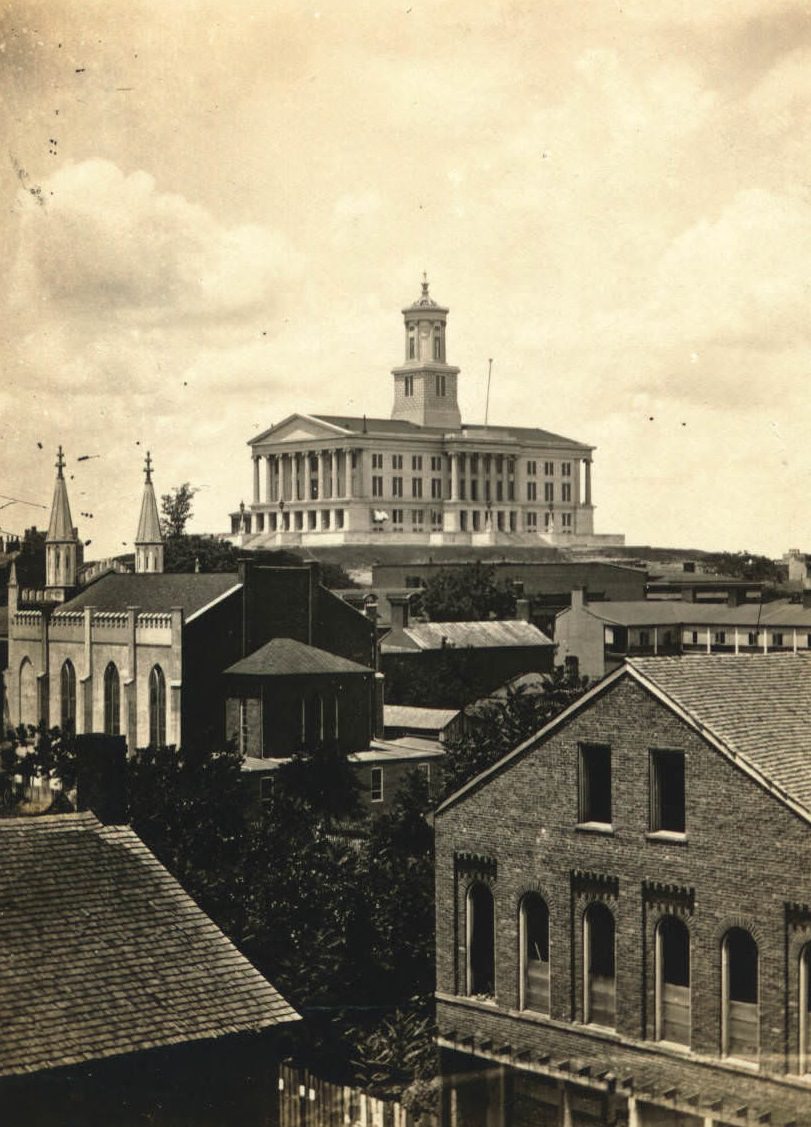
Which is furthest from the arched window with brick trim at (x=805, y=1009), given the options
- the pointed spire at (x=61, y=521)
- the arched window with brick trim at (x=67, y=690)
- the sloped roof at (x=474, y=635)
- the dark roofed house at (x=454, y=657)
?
the sloped roof at (x=474, y=635)

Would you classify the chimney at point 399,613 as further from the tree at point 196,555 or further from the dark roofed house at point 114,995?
the dark roofed house at point 114,995

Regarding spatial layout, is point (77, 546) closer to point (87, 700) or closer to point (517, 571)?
point (87, 700)

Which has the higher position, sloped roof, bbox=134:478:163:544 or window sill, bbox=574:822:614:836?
sloped roof, bbox=134:478:163:544

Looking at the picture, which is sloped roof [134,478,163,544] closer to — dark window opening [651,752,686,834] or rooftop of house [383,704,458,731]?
rooftop of house [383,704,458,731]

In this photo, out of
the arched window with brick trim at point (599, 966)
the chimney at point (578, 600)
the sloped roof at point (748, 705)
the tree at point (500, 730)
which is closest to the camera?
the sloped roof at point (748, 705)

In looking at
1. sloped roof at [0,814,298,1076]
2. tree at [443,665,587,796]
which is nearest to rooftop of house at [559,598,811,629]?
tree at [443,665,587,796]

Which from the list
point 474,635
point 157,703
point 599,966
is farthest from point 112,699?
point 599,966

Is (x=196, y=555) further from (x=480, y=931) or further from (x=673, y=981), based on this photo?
(x=673, y=981)
